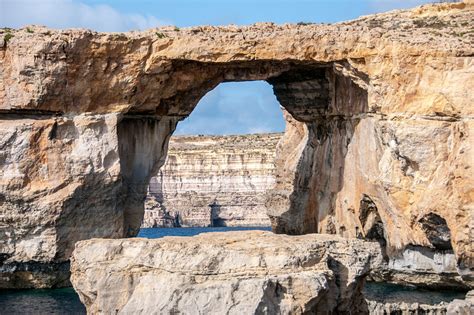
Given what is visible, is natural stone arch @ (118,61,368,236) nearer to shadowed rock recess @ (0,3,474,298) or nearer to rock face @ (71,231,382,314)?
shadowed rock recess @ (0,3,474,298)

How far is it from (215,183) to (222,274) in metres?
68.0

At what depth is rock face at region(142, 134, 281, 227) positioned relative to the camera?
8706 centimetres

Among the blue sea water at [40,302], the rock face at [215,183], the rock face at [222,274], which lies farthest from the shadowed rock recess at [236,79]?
the rock face at [215,183]

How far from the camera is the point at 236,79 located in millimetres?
39281

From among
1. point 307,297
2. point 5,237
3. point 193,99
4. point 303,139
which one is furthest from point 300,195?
point 307,297

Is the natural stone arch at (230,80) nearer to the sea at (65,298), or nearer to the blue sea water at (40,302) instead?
the blue sea water at (40,302)

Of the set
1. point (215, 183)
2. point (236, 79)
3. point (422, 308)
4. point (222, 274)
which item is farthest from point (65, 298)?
point (215, 183)

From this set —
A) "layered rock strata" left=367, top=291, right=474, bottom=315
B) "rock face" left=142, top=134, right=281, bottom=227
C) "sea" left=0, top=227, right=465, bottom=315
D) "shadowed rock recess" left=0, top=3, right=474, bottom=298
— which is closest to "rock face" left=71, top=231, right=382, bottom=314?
"layered rock strata" left=367, top=291, right=474, bottom=315

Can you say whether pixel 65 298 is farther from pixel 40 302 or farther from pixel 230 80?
pixel 230 80

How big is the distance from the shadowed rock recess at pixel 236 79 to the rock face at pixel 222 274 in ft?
37.5

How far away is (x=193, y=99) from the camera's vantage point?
131ft

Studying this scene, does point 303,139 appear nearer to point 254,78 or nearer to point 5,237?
point 254,78

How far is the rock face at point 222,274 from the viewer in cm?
1972

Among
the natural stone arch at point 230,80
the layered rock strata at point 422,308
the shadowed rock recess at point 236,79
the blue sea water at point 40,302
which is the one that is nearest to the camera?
the layered rock strata at point 422,308
